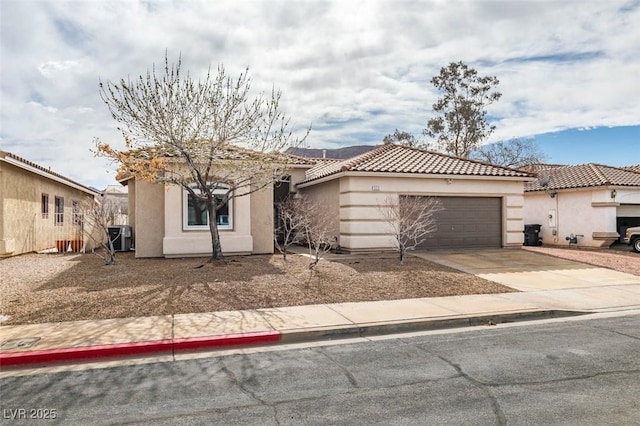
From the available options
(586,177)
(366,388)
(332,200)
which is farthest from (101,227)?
(586,177)

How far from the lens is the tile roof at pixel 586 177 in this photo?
21078mm

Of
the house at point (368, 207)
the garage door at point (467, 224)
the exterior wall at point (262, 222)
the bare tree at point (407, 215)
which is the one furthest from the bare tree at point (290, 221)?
the garage door at point (467, 224)

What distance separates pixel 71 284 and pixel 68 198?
1503 cm

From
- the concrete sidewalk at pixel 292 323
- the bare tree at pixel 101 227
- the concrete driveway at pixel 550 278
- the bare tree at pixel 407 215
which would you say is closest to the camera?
the concrete sidewalk at pixel 292 323

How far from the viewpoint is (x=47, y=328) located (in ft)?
24.0

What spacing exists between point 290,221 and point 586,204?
15.7 metres

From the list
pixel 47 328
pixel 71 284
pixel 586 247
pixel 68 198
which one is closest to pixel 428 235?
pixel 586 247

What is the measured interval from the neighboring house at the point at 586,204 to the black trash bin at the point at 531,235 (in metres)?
0.60

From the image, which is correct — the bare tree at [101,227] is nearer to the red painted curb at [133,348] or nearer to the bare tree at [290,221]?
the bare tree at [290,221]

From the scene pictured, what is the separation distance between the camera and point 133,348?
6422 millimetres

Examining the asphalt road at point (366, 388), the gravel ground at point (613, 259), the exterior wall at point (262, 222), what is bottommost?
the asphalt road at point (366, 388)

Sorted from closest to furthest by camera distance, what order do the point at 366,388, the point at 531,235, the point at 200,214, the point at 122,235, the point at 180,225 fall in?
the point at 366,388 < the point at 180,225 < the point at 200,214 < the point at 122,235 < the point at 531,235

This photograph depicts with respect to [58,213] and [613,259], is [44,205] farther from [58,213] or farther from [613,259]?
[613,259]

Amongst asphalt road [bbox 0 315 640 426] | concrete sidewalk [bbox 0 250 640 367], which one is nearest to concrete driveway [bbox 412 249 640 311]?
concrete sidewalk [bbox 0 250 640 367]
